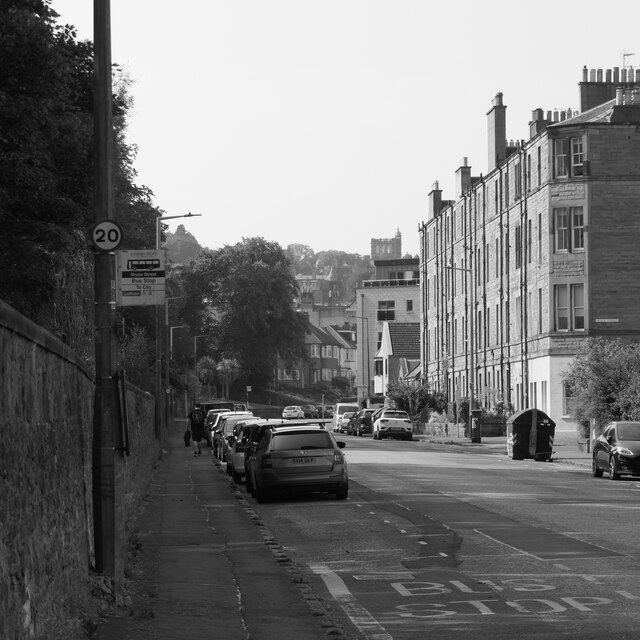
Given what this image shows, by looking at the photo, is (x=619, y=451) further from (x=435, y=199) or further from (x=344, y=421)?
(x=435, y=199)

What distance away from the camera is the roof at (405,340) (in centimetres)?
12362

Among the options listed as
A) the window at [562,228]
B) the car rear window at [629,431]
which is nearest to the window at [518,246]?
the window at [562,228]

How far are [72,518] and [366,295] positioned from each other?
452 feet

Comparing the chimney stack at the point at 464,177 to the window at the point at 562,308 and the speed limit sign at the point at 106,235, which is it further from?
the speed limit sign at the point at 106,235

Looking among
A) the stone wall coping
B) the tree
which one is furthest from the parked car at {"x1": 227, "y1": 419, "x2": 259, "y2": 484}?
the tree

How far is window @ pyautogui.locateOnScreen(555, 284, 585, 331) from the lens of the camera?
209ft

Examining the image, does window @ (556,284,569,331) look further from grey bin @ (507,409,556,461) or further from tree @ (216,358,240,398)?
tree @ (216,358,240,398)

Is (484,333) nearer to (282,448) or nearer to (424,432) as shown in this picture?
(424,432)

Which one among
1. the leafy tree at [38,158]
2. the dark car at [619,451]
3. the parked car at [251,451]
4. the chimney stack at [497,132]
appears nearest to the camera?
the leafy tree at [38,158]

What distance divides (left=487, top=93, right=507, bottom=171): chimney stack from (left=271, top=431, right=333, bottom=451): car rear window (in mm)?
51338

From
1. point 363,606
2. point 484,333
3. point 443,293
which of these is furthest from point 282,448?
point 443,293

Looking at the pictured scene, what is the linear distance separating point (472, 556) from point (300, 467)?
404 inches

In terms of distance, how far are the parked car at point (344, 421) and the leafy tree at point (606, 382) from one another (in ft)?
139

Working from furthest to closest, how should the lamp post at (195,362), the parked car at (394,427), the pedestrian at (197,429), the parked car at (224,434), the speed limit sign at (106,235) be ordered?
the lamp post at (195,362) < the parked car at (394,427) < the pedestrian at (197,429) < the parked car at (224,434) < the speed limit sign at (106,235)
